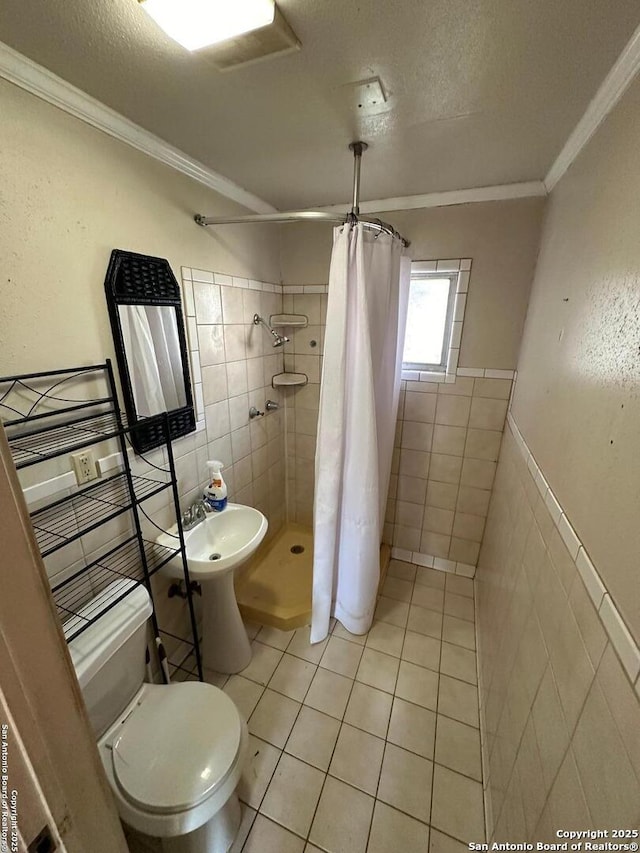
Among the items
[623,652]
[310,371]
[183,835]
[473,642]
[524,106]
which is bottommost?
[473,642]

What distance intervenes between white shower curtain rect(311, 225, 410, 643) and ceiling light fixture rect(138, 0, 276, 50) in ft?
2.13

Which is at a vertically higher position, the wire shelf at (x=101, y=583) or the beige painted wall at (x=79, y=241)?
the beige painted wall at (x=79, y=241)

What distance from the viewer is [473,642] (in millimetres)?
1783

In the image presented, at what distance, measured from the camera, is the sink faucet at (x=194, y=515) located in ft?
4.97

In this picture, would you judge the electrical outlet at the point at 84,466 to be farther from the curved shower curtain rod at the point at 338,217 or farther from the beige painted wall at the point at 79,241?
the curved shower curtain rod at the point at 338,217

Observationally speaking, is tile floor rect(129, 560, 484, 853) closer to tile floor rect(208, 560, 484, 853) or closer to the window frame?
tile floor rect(208, 560, 484, 853)

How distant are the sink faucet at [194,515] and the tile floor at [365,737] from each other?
0.76 meters

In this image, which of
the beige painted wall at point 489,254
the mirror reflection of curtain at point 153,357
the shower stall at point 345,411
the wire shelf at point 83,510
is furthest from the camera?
the beige painted wall at point 489,254

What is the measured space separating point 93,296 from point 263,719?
180 cm

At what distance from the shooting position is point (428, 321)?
6.53 ft

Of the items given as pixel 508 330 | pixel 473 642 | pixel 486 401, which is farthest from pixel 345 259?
pixel 473 642

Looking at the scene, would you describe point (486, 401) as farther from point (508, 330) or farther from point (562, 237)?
point (562, 237)

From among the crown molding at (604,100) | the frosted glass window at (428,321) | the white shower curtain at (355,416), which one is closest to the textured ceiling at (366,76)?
the crown molding at (604,100)

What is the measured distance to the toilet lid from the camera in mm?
893
